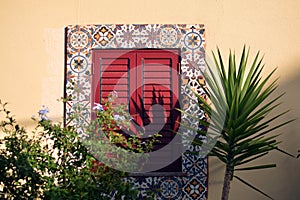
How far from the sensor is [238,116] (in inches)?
241

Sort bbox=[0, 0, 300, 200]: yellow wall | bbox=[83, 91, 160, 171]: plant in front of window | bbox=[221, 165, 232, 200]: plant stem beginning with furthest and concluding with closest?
bbox=[0, 0, 300, 200]: yellow wall
bbox=[221, 165, 232, 200]: plant stem
bbox=[83, 91, 160, 171]: plant in front of window

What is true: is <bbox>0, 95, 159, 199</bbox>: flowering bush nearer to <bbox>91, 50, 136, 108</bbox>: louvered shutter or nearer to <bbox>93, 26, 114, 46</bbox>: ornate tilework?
<bbox>91, 50, 136, 108</bbox>: louvered shutter

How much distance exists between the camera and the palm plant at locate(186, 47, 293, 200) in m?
6.05

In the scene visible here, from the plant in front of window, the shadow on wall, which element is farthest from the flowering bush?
the shadow on wall

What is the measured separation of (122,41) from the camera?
6.58 m

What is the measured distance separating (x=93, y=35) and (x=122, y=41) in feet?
0.91

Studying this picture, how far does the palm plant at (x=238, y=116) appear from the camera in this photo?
6.05 m

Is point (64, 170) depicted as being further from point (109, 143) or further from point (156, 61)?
point (156, 61)

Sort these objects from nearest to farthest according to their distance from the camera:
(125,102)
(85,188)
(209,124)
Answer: (85,188)
(209,124)
(125,102)

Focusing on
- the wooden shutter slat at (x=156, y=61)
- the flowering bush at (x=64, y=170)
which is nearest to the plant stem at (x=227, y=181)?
the flowering bush at (x=64, y=170)

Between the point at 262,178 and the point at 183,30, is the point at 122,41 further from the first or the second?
the point at 262,178

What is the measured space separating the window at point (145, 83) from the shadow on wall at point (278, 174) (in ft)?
1.69

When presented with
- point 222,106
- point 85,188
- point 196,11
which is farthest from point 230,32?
point 85,188

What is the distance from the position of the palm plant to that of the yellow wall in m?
0.20
